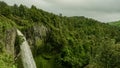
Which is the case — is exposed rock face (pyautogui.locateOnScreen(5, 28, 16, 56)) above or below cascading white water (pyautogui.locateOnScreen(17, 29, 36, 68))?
above

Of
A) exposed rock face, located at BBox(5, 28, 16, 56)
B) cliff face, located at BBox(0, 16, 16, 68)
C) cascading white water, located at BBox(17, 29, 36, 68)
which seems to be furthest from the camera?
cascading white water, located at BBox(17, 29, 36, 68)

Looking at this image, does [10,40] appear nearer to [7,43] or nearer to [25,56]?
[7,43]

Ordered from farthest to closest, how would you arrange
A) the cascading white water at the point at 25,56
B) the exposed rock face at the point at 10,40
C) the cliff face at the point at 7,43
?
the cascading white water at the point at 25,56
the exposed rock face at the point at 10,40
the cliff face at the point at 7,43

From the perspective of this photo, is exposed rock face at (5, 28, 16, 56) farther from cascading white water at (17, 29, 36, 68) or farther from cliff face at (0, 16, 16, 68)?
cascading white water at (17, 29, 36, 68)

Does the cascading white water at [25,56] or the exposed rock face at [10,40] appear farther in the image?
the cascading white water at [25,56]

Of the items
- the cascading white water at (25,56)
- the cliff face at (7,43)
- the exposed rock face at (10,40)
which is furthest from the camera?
the cascading white water at (25,56)

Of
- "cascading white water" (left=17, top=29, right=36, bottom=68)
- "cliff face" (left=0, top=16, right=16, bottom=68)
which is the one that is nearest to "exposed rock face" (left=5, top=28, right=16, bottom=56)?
"cliff face" (left=0, top=16, right=16, bottom=68)

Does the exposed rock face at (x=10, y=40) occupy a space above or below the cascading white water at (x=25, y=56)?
above

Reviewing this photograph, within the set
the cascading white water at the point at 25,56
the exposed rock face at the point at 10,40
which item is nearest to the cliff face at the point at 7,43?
the exposed rock face at the point at 10,40

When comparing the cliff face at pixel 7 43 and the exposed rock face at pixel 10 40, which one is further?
the exposed rock face at pixel 10 40

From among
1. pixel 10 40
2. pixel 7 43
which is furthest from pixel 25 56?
pixel 7 43

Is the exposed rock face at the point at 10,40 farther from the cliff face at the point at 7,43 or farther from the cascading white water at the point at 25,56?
the cascading white water at the point at 25,56

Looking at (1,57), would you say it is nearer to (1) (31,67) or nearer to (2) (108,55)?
(1) (31,67)

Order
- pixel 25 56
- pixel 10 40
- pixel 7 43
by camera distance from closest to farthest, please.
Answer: pixel 7 43, pixel 10 40, pixel 25 56
